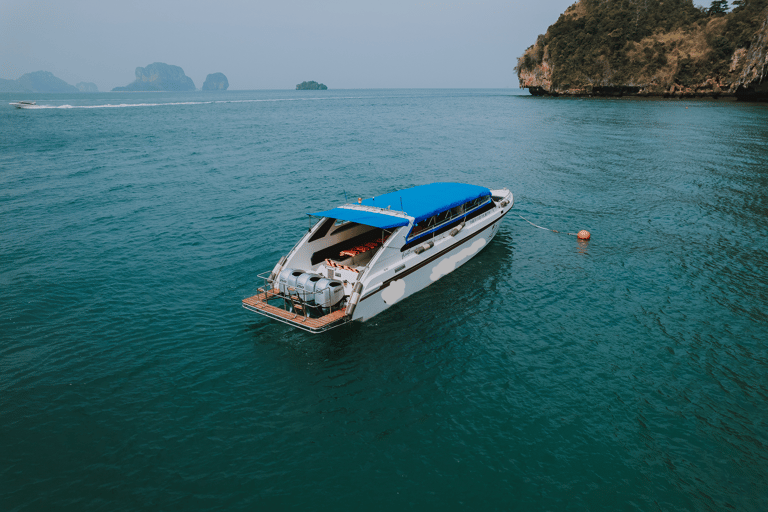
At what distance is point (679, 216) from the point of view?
30.3 meters

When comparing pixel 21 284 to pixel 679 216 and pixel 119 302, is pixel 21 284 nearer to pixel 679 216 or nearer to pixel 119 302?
pixel 119 302

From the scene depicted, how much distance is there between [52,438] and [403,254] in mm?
13381

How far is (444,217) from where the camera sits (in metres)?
22.5

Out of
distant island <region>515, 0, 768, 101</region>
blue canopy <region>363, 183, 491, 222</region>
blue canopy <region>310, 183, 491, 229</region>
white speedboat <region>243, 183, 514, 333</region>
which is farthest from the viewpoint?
distant island <region>515, 0, 768, 101</region>

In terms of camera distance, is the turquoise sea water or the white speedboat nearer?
the turquoise sea water

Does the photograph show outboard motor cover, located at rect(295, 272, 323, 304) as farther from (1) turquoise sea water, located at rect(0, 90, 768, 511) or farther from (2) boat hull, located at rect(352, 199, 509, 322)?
(2) boat hull, located at rect(352, 199, 509, 322)

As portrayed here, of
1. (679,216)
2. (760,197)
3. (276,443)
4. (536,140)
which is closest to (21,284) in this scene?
(276,443)

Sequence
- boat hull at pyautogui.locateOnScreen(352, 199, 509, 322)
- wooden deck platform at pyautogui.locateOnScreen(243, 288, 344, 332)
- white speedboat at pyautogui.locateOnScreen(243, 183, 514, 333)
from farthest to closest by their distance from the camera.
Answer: boat hull at pyautogui.locateOnScreen(352, 199, 509, 322) < white speedboat at pyautogui.locateOnScreen(243, 183, 514, 333) < wooden deck platform at pyautogui.locateOnScreen(243, 288, 344, 332)

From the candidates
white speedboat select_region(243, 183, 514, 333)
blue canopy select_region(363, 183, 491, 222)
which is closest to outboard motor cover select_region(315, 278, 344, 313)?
white speedboat select_region(243, 183, 514, 333)

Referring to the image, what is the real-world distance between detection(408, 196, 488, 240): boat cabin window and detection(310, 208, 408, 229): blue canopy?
3.85 feet

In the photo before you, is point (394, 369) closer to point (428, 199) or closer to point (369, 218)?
point (369, 218)

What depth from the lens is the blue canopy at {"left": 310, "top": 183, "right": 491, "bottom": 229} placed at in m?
18.9

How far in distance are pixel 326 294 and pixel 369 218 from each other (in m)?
4.41

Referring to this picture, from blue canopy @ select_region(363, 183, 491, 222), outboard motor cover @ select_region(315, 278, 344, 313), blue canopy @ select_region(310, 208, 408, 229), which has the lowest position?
outboard motor cover @ select_region(315, 278, 344, 313)
